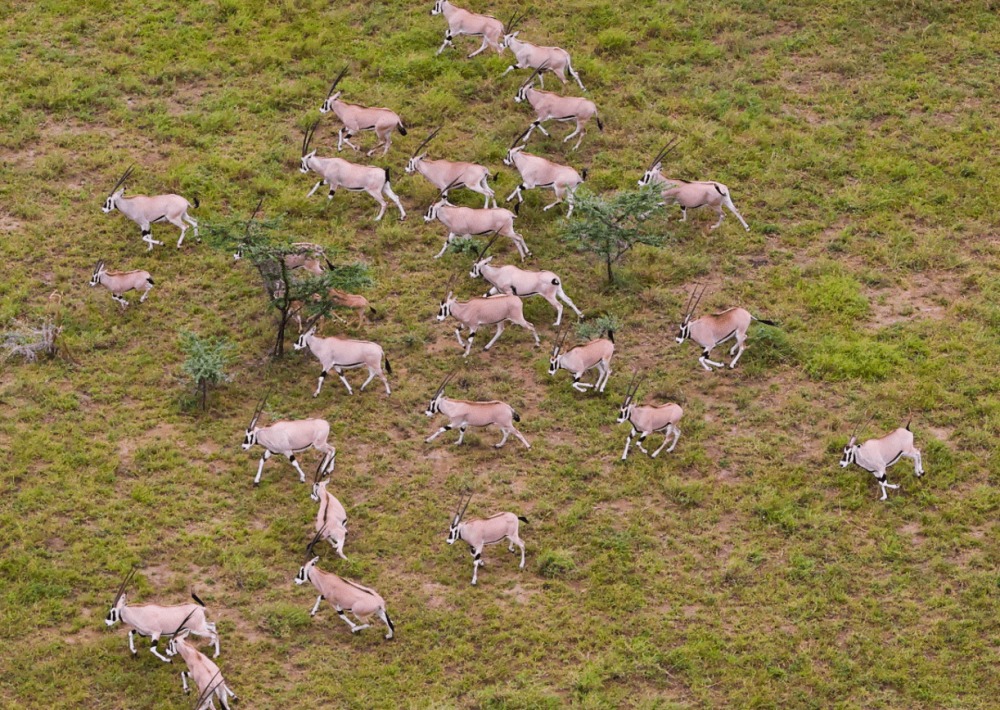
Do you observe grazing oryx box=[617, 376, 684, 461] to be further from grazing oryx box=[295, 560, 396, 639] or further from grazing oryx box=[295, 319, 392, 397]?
grazing oryx box=[295, 560, 396, 639]

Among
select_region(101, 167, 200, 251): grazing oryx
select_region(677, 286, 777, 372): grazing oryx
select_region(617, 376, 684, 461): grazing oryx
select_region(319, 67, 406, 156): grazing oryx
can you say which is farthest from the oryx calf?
select_region(319, 67, 406, 156): grazing oryx

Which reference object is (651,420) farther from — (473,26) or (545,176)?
(473,26)

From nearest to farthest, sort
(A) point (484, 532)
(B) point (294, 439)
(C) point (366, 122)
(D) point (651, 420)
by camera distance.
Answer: (A) point (484, 532), (B) point (294, 439), (D) point (651, 420), (C) point (366, 122)

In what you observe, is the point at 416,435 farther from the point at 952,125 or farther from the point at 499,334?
the point at 952,125

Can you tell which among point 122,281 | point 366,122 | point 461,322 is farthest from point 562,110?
point 122,281

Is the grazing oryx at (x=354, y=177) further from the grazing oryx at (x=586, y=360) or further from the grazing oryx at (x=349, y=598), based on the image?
the grazing oryx at (x=349, y=598)

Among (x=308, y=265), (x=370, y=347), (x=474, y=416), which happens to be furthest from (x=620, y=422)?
(x=308, y=265)
